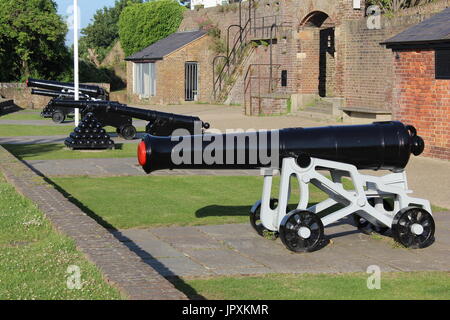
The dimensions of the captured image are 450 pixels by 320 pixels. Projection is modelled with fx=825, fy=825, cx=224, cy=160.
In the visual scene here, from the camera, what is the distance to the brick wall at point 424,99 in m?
17.3

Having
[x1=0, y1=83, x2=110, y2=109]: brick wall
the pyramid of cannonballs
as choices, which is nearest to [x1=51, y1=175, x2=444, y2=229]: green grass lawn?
the pyramid of cannonballs

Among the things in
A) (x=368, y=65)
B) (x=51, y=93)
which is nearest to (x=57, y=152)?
(x=368, y=65)

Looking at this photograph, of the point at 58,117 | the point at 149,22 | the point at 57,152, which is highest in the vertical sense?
the point at 149,22

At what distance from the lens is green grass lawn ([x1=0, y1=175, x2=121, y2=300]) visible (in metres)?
6.16

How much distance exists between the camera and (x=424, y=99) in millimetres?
18000

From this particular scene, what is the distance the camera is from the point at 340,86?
1147 inches

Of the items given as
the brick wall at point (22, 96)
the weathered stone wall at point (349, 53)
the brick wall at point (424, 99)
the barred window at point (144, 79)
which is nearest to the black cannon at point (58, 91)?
the weathered stone wall at point (349, 53)

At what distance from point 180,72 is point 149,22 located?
22.6ft

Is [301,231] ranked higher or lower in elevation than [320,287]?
higher

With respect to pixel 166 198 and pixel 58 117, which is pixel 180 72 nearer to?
pixel 58 117

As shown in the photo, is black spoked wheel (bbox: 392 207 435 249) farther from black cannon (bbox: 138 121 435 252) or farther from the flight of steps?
the flight of steps

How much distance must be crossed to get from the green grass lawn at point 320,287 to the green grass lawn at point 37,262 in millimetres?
873
